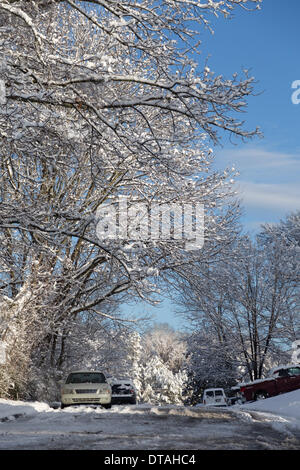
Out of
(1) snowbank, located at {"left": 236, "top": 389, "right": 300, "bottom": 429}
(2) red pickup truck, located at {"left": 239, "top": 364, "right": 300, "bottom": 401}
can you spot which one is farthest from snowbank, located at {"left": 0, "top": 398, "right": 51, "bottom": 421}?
(2) red pickup truck, located at {"left": 239, "top": 364, "right": 300, "bottom": 401}

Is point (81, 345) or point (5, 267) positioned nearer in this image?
point (5, 267)

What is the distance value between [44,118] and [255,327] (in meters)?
27.8

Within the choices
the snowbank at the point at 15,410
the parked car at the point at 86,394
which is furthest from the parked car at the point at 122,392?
the snowbank at the point at 15,410

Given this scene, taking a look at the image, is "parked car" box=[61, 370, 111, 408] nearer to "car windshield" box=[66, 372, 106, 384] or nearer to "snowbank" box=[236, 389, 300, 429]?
"car windshield" box=[66, 372, 106, 384]

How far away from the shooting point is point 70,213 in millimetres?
13312

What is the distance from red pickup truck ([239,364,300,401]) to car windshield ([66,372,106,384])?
379 inches

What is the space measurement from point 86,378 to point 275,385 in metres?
10.7

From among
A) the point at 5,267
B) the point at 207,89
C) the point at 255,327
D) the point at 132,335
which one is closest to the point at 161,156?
the point at 207,89

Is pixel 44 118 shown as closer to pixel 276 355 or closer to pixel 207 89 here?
pixel 207 89

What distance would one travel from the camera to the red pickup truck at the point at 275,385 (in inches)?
1027

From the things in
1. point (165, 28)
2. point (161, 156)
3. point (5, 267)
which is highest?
point (165, 28)

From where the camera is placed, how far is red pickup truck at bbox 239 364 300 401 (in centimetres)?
2609

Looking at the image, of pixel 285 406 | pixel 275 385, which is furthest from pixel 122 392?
pixel 285 406

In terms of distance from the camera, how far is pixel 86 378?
19688 millimetres
